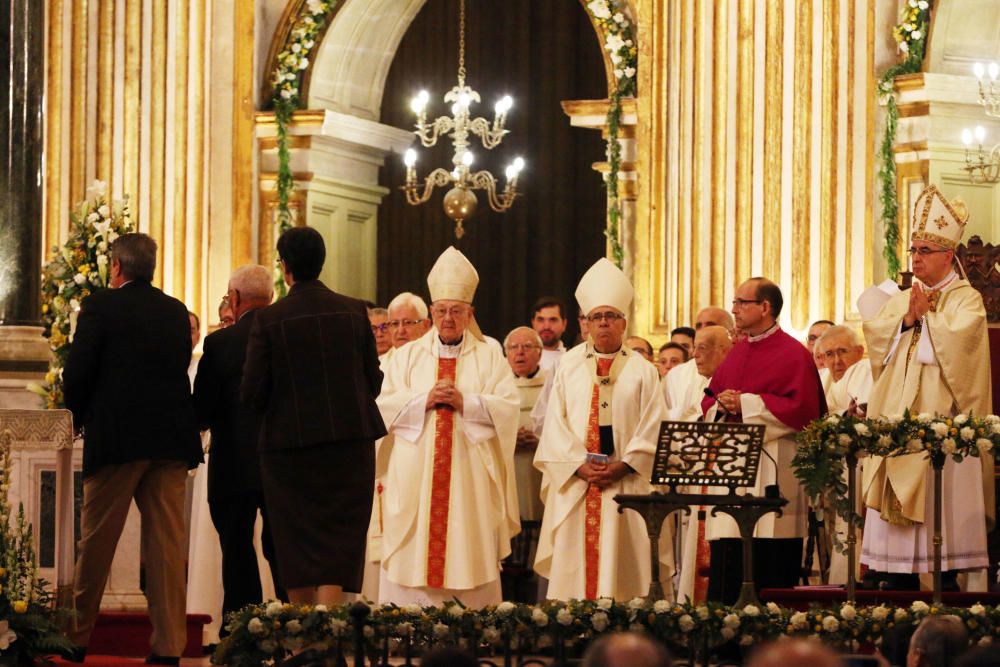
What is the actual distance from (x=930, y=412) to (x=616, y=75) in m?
6.13

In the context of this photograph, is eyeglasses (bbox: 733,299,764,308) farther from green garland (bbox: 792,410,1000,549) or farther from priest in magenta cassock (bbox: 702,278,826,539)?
green garland (bbox: 792,410,1000,549)

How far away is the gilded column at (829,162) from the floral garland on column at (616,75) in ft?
5.90

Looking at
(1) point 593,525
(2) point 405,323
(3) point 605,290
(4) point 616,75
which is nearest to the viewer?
(1) point 593,525

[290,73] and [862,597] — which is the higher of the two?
[290,73]

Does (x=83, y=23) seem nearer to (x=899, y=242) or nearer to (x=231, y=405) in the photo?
(x=899, y=242)

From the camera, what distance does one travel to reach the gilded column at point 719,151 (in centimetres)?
1357

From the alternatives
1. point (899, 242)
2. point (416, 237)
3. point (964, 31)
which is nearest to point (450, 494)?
point (899, 242)

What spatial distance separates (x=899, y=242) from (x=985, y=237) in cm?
56

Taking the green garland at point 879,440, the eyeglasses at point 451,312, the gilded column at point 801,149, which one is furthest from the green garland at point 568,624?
the gilded column at point 801,149

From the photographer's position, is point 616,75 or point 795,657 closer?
point 795,657

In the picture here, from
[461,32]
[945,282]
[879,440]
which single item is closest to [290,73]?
[461,32]

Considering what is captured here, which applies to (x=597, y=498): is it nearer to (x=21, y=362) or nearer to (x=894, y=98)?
(x=21, y=362)

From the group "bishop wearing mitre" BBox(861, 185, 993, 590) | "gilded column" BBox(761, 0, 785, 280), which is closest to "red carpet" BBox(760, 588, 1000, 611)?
"bishop wearing mitre" BBox(861, 185, 993, 590)

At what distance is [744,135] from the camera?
44.4 feet
